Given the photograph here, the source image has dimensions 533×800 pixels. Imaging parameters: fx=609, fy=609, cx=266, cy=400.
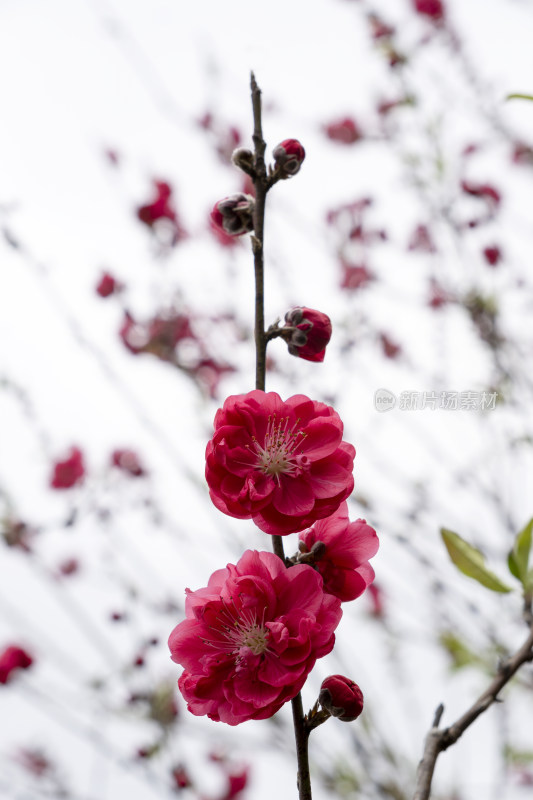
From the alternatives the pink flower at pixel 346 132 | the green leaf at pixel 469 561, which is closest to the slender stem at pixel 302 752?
the green leaf at pixel 469 561

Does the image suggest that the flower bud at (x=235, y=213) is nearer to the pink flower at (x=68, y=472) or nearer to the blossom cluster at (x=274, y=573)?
the blossom cluster at (x=274, y=573)

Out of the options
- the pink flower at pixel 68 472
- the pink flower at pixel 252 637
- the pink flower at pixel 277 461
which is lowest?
the pink flower at pixel 68 472

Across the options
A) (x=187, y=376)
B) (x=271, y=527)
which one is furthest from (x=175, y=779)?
(x=271, y=527)

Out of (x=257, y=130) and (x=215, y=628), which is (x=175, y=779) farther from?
(x=257, y=130)

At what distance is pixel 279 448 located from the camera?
0.70 metres

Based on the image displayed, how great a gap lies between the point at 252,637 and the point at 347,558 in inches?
5.2

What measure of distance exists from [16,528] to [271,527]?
1970 millimetres

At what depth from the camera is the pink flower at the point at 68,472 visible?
2617mm

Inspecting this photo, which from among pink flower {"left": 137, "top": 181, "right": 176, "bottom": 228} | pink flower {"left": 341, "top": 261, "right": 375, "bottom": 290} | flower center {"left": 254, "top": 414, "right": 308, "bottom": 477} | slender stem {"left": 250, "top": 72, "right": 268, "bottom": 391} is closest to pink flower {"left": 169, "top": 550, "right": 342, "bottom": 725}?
flower center {"left": 254, "top": 414, "right": 308, "bottom": 477}

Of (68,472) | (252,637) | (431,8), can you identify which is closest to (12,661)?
(68,472)

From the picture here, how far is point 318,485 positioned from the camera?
0.65 meters

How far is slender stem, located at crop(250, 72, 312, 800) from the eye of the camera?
21.7 inches

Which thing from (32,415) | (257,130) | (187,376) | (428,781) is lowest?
(32,415)

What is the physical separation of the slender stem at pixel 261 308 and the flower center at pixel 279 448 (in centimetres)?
6
